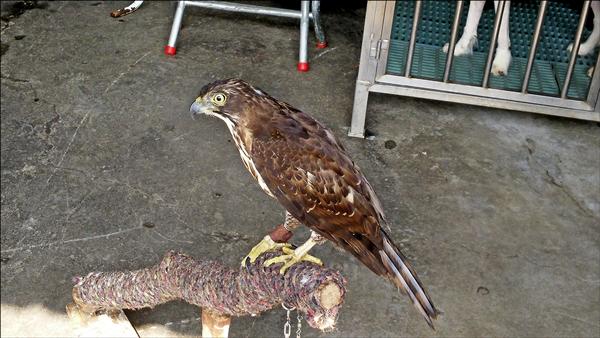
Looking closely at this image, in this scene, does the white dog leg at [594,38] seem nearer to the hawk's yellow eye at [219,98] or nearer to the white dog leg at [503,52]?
the white dog leg at [503,52]

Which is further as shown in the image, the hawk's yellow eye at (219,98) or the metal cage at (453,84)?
the metal cage at (453,84)

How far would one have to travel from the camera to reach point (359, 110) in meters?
4.44

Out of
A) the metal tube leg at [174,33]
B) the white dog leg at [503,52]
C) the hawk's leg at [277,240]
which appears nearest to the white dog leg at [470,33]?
the white dog leg at [503,52]

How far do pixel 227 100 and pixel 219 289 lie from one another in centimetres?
63

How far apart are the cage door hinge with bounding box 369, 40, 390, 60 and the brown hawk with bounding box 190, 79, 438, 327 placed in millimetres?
1678

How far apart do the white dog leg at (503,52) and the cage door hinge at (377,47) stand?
76 cm

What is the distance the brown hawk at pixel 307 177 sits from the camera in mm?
2561

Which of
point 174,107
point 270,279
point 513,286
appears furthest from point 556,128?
point 270,279

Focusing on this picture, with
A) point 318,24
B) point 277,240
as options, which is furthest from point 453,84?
point 277,240

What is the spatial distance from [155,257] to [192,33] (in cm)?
222

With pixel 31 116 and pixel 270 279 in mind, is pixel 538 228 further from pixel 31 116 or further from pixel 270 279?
pixel 31 116

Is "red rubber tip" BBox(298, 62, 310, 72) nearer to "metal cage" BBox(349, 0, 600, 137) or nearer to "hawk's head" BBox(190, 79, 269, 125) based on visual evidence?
"metal cage" BBox(349, 0, 600, 137)

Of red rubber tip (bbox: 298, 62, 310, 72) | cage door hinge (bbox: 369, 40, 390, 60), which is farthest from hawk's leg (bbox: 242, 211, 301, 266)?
red rubber tip (bbox: 298, 62, 310, 72)

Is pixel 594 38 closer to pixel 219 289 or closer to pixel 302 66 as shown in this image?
pixel 302 66
